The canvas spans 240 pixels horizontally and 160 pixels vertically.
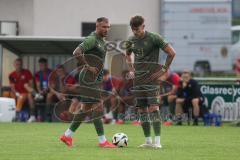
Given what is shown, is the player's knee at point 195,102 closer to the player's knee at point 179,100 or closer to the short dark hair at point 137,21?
the player's knee at point 179,100

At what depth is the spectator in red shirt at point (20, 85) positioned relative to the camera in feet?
85.4

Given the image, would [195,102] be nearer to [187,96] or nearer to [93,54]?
[187,96]

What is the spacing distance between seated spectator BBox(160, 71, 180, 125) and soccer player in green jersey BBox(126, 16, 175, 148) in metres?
9.68

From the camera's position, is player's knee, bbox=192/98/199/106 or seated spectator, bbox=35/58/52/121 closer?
player's knee, bbox=192/98/199/106

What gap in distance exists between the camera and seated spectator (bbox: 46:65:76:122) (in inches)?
997

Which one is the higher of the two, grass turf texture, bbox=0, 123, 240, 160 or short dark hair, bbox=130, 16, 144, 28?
short dark hair, bbox=130, 16, 144, 28

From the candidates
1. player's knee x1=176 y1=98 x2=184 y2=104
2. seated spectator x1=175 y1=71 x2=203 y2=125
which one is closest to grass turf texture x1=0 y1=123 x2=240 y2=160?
seated spectator x1=175 y1=71 x2=203 y2=125

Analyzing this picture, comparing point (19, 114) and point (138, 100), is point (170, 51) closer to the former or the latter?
point (138, 100)

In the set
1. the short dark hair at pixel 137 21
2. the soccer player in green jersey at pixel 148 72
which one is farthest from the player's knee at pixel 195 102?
the short dark hair at pixel 137 21

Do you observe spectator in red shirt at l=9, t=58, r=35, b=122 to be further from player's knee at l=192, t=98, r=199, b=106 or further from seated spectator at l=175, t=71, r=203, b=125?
player's knee at l=192, t=98, r=199, b=106

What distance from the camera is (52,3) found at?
33.3 metres

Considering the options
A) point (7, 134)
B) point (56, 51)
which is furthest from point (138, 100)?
point (56, 51)

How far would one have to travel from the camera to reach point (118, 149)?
14.4m

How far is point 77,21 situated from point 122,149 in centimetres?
1942
